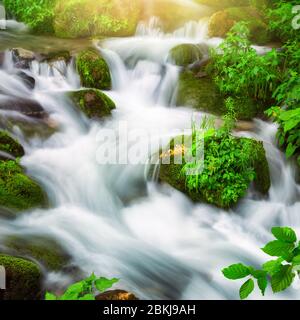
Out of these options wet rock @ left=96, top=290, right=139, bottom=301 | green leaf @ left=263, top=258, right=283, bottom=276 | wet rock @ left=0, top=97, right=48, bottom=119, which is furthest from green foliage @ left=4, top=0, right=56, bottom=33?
green leaf @ left=263, top=258, right=283, bottom=276

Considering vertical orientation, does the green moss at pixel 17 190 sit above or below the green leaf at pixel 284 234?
above

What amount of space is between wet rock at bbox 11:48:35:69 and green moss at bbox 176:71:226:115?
3.26 meters

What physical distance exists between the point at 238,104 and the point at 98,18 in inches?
227

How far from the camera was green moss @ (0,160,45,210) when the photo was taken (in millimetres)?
4594

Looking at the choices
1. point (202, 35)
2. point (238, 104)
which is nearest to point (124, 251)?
point (238, 104)

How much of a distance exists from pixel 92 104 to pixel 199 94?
2.15m

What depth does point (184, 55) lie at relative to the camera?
8430 millimetres

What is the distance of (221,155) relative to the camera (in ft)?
17.1

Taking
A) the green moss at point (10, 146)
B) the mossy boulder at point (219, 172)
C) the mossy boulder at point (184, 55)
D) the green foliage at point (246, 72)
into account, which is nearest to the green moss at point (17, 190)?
the green moss at point (10, 146)

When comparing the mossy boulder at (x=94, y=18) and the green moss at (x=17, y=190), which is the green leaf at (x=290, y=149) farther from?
the mossy boulder at (x=94, y=18)

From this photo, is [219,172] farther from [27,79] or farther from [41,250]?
[27,79]

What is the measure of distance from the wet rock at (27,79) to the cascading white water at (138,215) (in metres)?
0.15

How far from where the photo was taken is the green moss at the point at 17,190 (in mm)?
4594

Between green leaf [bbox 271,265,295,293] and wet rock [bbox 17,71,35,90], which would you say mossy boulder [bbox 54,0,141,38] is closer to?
wet rock [bbox 17,71,35,90]
